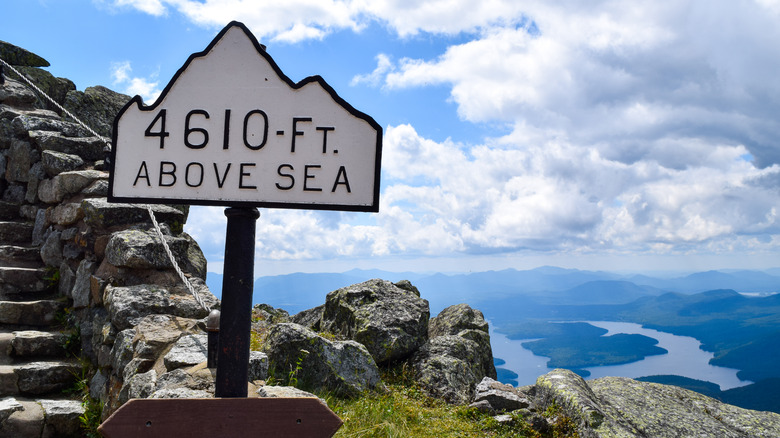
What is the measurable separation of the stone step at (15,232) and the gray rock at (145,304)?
5.39 m

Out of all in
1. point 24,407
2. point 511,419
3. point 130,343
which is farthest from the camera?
point 511,419

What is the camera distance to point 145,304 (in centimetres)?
601

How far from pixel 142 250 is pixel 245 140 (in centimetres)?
479

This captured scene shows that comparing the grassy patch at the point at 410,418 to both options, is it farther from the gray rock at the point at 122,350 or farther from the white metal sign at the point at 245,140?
the white metal sign at the point at 245,140

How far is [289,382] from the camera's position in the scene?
20.4ft

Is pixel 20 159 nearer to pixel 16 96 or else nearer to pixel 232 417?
pixel 16 96

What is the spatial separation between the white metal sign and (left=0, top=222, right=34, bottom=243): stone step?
31.7 feet

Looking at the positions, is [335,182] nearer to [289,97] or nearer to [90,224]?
[289,97]

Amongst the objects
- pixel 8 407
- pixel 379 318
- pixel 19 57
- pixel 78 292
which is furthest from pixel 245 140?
pixel 19 57

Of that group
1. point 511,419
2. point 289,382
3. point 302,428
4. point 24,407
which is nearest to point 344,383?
point 289,382

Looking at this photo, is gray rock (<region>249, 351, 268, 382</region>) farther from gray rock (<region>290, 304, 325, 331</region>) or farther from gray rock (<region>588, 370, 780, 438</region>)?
gray rock (<region>290, 304, 325, 331</region>)

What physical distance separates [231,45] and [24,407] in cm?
615

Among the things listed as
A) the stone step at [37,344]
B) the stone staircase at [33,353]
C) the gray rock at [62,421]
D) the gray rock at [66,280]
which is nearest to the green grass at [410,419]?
the gray rock at [62,421]

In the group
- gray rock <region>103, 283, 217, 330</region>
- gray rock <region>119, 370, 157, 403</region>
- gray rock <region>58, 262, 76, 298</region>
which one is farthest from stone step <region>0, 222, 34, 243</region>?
gray rock <region>119, 370, 157, 403</region>
